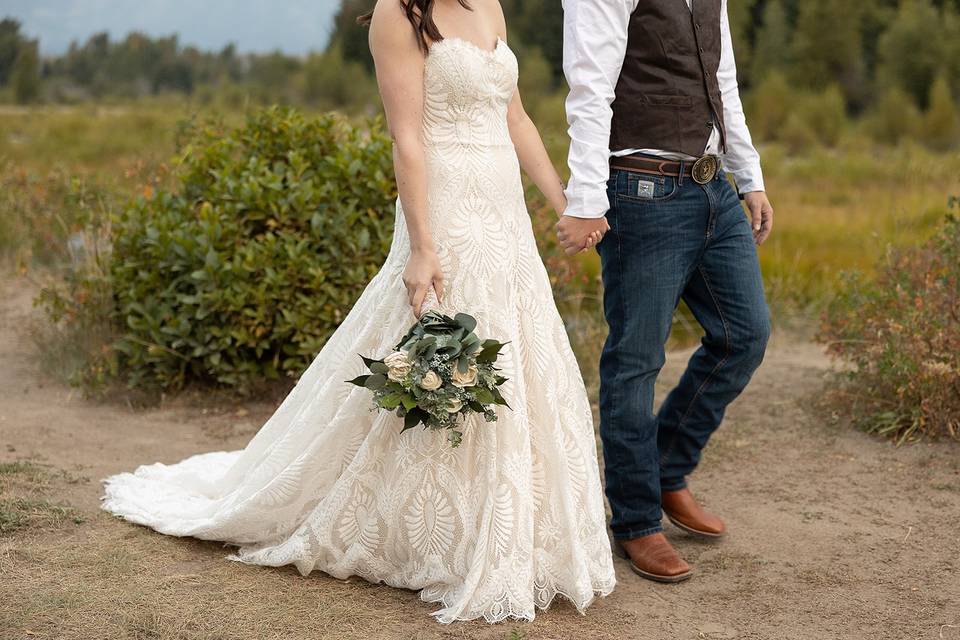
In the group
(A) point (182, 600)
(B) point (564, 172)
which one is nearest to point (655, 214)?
(A) point (182, 600)

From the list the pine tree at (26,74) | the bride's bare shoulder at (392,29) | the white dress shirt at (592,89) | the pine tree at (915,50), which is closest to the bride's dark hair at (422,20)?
the bride's bare shoulder at (392,29)

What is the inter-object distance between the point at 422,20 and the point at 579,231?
76 centimetres

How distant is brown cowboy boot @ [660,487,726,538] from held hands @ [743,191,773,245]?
94 cm

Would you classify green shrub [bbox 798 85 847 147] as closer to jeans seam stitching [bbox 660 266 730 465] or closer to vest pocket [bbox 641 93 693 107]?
jeans seam stitching [bbox 660 266 730 465]

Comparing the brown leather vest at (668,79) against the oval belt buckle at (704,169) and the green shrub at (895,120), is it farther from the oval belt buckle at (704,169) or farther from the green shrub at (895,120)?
the green shrub at (895,120)

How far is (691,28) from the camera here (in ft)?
10.6

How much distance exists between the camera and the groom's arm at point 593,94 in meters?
3.14

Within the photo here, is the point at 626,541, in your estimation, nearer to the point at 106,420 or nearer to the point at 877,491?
the point at 877,491

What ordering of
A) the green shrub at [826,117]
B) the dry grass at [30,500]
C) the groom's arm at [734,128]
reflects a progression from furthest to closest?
the green shrub at [826,117]
the dry grass at [30,500]
the groom's arm at [734,128]

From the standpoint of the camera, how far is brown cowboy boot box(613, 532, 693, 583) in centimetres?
354

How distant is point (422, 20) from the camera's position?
310 centimetres

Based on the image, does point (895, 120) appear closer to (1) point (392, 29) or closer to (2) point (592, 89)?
(2) point (592, 89)

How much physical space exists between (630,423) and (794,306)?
465cm

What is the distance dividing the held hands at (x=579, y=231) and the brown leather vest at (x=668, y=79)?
276 millimetres
